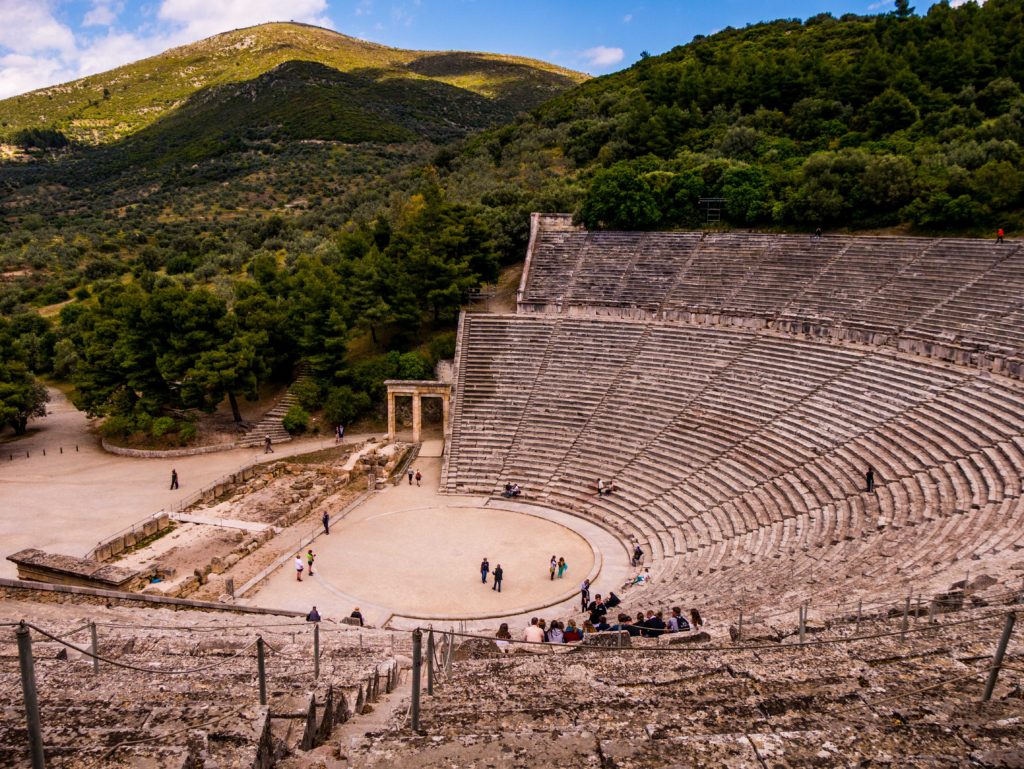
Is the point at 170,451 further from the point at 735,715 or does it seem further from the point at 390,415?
the point at 735,715

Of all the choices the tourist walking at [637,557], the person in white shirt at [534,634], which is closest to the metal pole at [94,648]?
the person in white shirt at [534,634]

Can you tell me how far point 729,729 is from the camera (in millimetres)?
5047

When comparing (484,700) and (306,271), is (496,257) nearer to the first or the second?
(306,271)

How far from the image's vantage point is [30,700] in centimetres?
377

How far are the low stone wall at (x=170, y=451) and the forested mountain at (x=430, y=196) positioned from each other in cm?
119

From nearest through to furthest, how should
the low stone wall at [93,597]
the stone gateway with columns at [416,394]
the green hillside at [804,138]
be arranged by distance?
the low stone wall at [93,597] → the stone gateway with columns at [416,394] → the green hillside at [804,138]

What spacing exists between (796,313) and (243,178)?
70.5 meters

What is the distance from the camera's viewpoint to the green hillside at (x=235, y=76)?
115312 millimetres

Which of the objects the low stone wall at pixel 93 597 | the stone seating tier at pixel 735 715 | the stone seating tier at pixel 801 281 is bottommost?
the low stone wall at pixel 93 597

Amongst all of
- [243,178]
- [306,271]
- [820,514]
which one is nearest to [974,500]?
[820,514]

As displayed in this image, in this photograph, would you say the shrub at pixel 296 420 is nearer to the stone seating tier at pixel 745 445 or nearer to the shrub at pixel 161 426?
the shrub at pixel 161 426

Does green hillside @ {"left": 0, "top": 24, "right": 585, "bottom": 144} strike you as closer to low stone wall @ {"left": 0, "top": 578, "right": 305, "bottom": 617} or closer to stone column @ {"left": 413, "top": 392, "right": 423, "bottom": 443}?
stone column @ {"left": 413, "top": 392, "right": 423, "bottom": 443}

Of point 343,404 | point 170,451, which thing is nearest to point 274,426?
point 343,404

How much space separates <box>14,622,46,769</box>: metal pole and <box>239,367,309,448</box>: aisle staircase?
1095 inches
